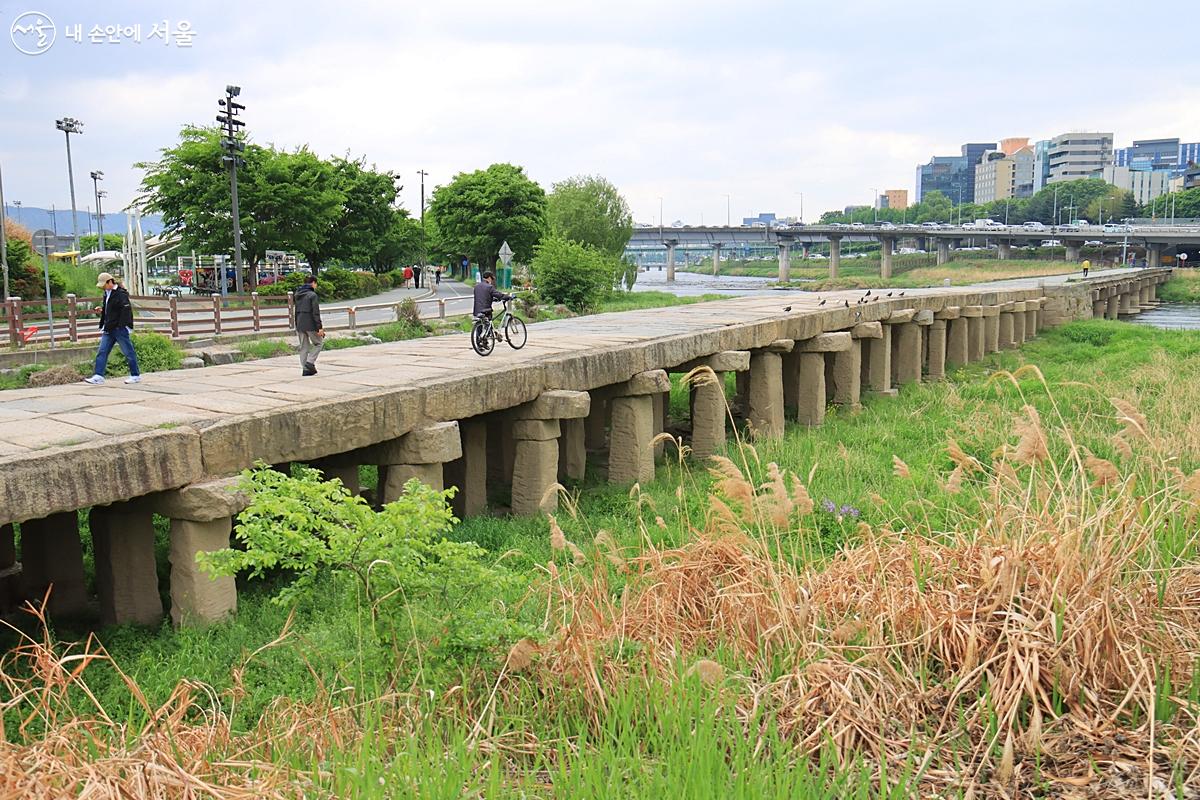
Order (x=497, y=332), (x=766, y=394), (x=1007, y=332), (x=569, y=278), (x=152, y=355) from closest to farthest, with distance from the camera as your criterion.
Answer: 1. (x=497, y=332)
2. (x=766, y=394)
3. (x=152, y=355)
4. (x=1007, y=332)
5. (x=569, y=278)

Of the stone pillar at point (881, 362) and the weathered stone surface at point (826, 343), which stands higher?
the weathered stone surface at point (826, 343)

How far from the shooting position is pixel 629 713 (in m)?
4.51

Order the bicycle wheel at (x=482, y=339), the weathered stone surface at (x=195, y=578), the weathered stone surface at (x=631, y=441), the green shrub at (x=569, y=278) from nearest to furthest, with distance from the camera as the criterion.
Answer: the weathered stone surface at (x=195, y=578), the weathered stone surface at (x=631, y=441), the bicycle wheel at (x=482, y=339), the green shrub at (x=569, y=278)

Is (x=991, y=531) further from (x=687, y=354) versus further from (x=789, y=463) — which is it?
(x=687, y=354)

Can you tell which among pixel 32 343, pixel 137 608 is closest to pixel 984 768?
pixel 137 608

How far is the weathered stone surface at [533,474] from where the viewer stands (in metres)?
11.4

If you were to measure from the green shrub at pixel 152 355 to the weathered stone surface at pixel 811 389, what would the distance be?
1114 centimetres

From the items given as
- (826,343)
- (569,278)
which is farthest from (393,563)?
(569,278)

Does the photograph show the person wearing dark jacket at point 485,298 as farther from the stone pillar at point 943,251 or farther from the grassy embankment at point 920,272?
the stone pillar at point 943,251

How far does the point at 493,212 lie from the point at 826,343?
38.7 metres

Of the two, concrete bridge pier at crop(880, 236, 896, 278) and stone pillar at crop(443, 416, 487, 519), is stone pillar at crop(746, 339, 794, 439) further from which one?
concrete bridge pier at crop(880, 236, 896, 278)

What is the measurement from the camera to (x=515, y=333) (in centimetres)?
1405

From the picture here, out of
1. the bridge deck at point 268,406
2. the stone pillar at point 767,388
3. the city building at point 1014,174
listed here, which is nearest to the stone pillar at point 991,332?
the stone pillar at point 767,388

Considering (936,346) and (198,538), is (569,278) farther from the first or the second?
(198,538)
